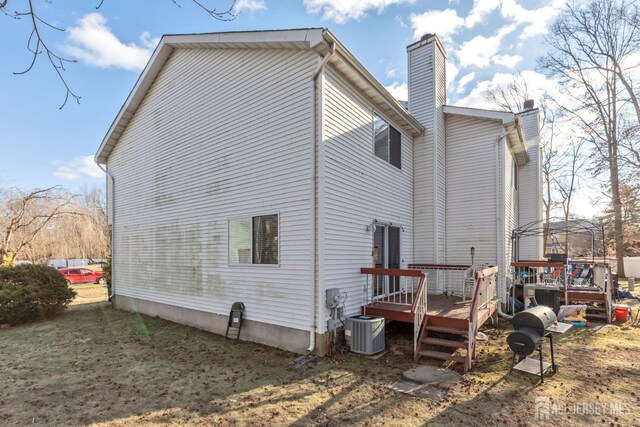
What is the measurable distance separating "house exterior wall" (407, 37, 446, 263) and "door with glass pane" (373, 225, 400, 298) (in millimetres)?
1420

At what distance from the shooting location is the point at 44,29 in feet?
10.1

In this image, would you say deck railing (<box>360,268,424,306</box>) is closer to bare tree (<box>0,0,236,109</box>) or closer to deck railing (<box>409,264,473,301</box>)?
deck railing (<box>409,264,473,301</box>)

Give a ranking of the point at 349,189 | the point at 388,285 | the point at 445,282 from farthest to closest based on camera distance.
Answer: the point at 445,282 < the point at 388,285 < the point at 349,189

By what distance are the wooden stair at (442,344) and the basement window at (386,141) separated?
4.26 metres

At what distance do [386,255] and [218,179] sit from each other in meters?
4.67

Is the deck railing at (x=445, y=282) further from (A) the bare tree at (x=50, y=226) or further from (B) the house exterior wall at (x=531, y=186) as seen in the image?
(A) the bare tree at (x=50, y=226)

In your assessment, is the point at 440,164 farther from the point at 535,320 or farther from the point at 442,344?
the point at 535,320

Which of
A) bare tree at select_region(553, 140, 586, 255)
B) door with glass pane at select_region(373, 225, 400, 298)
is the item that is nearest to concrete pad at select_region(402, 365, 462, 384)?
door with glass pane at select_region(373, 225, 400, 298)

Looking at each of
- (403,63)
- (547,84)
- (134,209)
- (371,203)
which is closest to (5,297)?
(134,209)

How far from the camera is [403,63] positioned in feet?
38.8

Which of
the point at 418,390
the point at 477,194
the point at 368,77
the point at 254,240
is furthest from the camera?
the point at 477,194

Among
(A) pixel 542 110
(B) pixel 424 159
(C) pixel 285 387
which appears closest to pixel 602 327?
(B) pixel 424 159

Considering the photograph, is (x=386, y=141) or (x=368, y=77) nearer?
(x=368, y=77)

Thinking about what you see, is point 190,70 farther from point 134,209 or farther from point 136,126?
point 134,209
